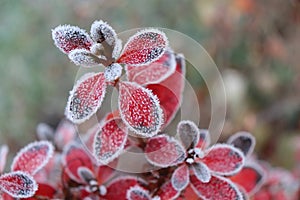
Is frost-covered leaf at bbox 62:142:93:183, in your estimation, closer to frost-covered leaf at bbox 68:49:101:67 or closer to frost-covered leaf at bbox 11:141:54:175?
frost-covered leaf at bbox 11:141:54:175

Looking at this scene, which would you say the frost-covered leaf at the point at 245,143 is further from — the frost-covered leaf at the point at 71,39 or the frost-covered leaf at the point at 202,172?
the frost-covered leaf at the point at 71,39

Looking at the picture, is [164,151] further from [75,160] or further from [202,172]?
[75,160]

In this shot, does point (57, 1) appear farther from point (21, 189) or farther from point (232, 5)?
point (21, 189)

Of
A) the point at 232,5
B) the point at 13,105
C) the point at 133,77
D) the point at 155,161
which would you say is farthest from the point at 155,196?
the point at 232,5

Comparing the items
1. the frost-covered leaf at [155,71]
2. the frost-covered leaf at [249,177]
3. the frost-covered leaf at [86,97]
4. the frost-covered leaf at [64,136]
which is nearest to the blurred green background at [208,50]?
the frost-covered leaf at [64,136]

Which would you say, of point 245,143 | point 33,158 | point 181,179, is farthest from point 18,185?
point 245,143
